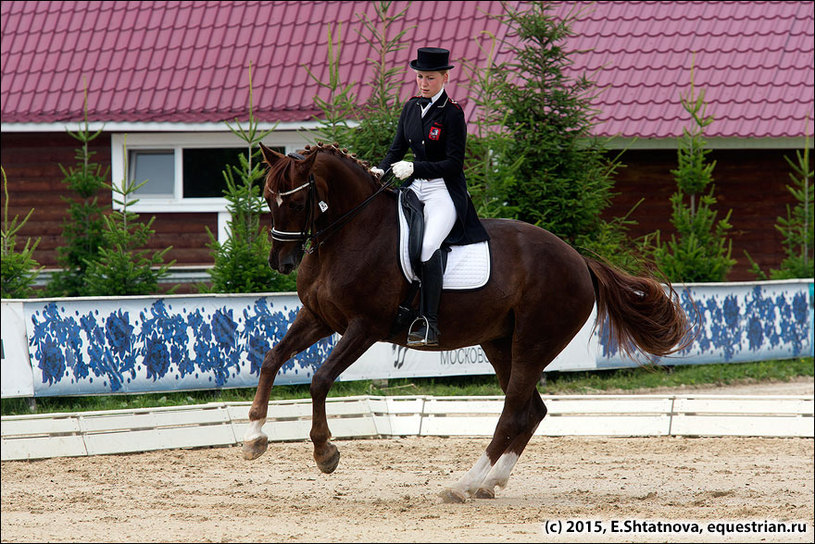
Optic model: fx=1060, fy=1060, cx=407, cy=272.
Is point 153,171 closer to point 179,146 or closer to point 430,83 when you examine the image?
point 179,146

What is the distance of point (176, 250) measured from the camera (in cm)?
1603

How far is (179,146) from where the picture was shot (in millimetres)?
15953

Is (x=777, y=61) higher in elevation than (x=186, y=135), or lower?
higher

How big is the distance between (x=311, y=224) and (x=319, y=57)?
10.2m

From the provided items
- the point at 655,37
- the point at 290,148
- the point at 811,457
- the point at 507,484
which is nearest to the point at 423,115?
the point at 507,484

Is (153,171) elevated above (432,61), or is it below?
below

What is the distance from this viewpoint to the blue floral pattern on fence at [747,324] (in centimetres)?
1382

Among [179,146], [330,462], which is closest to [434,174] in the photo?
[330,462]

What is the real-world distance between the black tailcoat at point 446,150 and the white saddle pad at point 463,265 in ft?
0.23

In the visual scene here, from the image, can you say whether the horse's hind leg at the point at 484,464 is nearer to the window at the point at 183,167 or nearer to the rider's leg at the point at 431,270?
the rider's leg at the point at 431,270

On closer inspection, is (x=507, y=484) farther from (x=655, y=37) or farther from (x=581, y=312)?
(x=655, y=37)

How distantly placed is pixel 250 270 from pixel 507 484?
5093mm

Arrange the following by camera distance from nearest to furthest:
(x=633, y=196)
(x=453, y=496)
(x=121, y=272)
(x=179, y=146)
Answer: (x=453, y=496), (x=121, y=272), (x=179, y=146), (x=633, y=196)

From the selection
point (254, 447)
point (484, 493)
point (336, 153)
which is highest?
point (336, 153)
